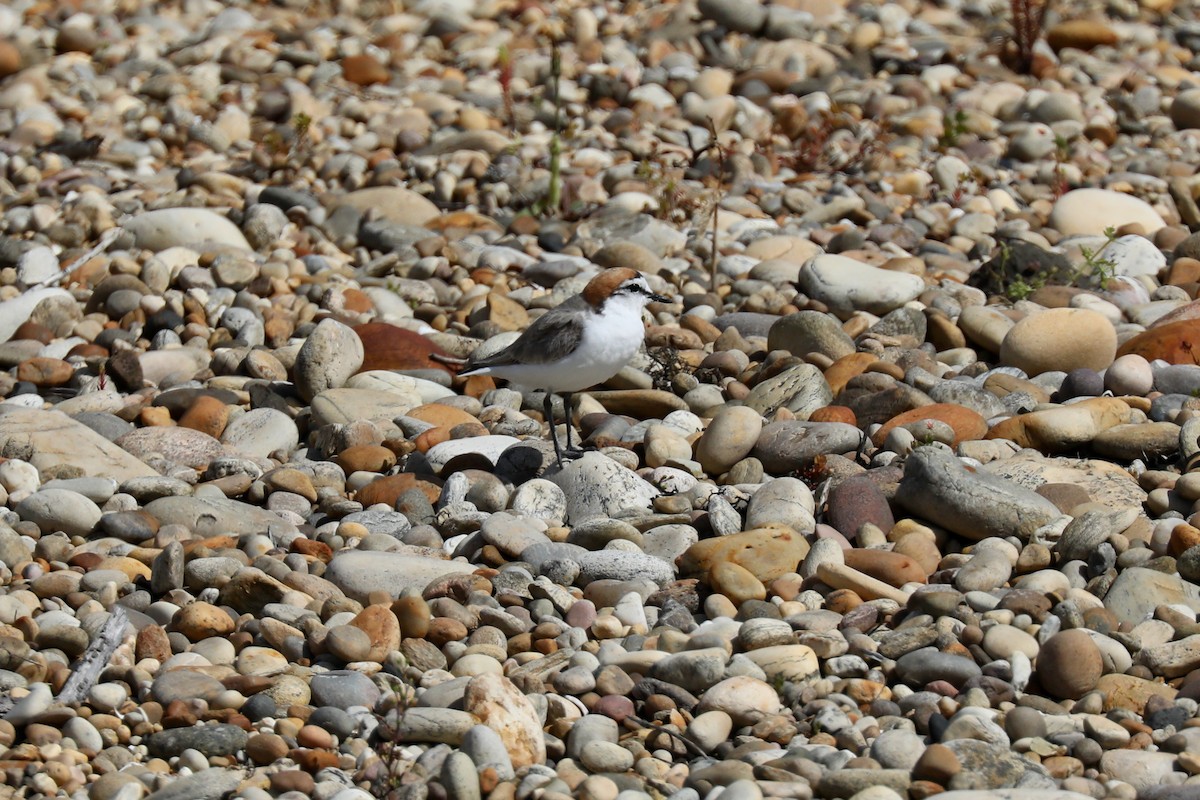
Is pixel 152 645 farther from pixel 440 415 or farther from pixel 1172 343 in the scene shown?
pixel 1172 343

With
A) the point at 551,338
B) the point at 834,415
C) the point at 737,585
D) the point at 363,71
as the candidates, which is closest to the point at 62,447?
the point at 551,338

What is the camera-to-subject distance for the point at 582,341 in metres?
6.60

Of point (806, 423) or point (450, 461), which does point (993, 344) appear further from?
point (450, 461)

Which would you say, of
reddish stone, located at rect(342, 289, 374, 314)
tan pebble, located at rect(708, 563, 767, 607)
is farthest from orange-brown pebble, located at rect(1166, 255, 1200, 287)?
reddish stone, located at rect(342, 289, 374, 314)

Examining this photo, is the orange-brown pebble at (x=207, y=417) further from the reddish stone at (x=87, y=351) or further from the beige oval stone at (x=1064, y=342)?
the beige oval stone at (x=1064, y=342)

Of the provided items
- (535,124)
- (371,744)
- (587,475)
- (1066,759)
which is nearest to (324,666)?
(371,744)

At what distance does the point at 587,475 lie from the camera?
253 inches

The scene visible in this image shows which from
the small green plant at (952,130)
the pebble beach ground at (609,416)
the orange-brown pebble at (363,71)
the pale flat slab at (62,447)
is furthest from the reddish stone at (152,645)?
the orange-brown pebble at (363,71)

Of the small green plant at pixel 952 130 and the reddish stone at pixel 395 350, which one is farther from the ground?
the small green plant at pixel 952 130

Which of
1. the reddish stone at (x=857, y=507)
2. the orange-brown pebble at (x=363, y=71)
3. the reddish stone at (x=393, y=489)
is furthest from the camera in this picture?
the orange-brown pebble at (x=363, y=71)

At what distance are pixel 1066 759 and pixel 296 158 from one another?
8435mm

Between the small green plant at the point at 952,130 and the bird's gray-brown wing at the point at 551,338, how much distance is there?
534 centimetres

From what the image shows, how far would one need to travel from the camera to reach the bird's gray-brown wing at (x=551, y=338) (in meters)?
6.63

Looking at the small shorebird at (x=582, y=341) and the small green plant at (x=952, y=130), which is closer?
the small shorebird at (x=582, y=341)
